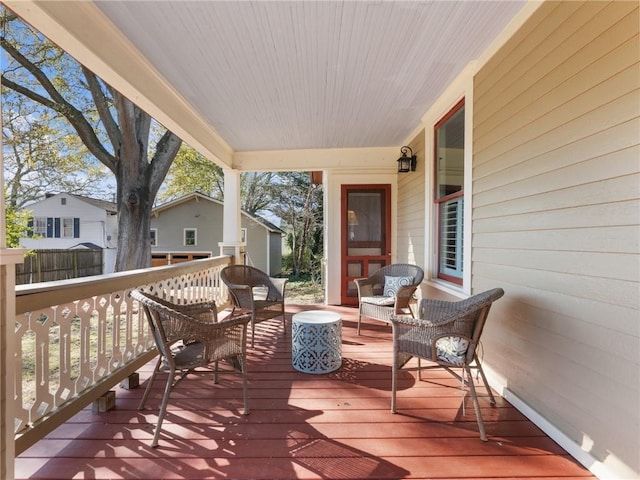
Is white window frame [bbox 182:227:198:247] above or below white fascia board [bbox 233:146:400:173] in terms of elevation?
below

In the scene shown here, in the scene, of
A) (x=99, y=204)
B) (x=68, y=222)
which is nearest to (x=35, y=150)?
(x=99, y=204)

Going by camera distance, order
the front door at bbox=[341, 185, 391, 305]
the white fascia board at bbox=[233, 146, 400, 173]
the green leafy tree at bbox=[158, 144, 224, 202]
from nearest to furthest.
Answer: the white fascia board at bbox=[233, 146, 400, 173]
the front door at bbox=[341, 185, 391, 305]
the green leafy tree at bbox=[158, 144, 224, 202]

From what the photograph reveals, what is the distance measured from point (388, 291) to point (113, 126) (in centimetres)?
694

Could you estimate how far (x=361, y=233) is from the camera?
16.5ft

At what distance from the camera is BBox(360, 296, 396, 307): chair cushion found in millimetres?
3385

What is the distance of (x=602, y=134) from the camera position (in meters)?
1.44

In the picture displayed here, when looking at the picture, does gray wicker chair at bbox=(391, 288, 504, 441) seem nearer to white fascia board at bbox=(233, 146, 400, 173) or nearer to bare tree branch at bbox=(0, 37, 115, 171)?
white fascia board at bbox=(233, 146, 400, 173)

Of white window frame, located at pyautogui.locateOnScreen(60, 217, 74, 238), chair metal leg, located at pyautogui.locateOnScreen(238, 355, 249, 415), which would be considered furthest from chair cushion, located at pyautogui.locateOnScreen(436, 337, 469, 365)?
white window frame, located at pyautogui.locateOnScreen(60, 217, 74, 238)

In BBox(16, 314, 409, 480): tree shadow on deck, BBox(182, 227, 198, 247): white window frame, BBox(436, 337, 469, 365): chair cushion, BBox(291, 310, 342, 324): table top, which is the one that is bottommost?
BBox(16, 314, 409, 480): tree shadow on deck

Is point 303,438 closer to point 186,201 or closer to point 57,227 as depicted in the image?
point 186,201

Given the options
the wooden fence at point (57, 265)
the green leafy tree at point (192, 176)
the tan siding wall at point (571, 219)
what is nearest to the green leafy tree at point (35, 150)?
the wooden fence at point (57, 265)

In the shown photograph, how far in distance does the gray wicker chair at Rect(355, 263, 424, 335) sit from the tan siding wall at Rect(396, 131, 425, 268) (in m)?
0.32

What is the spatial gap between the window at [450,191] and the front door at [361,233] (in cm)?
151

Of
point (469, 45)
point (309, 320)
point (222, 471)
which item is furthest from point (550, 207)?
point (222, 471)
